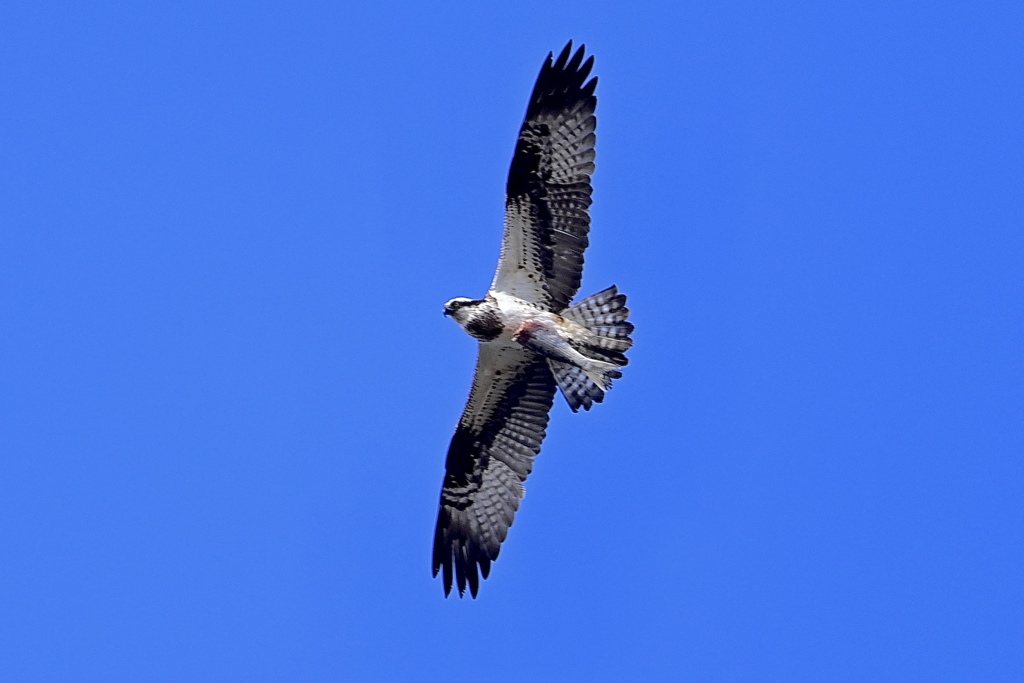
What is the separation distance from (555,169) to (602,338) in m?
1.55

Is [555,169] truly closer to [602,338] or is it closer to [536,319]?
[536,319]

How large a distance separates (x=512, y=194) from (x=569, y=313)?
118 centimetres

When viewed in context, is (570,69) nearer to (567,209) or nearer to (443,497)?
(567,209)

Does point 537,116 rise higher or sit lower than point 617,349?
higher

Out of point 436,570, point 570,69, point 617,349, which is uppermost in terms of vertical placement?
point 570,69

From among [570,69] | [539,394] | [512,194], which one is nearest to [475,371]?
[539,394]

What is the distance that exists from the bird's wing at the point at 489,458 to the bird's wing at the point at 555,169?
3.66 ft

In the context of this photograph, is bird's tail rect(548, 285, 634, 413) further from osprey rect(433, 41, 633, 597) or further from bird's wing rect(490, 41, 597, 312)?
bird's wing rect(490, 41, 597, 312)

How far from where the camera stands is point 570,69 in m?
13.3

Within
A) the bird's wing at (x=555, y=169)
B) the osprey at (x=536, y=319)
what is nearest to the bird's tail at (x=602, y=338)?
the osprey at (x=536, y=319)

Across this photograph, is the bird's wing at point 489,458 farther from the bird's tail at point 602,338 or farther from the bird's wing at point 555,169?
the bird's wing at point 555,169

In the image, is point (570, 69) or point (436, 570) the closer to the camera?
point (570, 69)

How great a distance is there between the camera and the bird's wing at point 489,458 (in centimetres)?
1404

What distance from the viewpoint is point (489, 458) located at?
14305 millimetres
